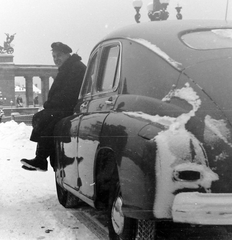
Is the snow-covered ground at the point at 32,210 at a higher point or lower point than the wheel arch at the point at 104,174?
lower

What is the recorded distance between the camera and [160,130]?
3217 mm

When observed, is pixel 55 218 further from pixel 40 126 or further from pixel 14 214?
pixel 40 126

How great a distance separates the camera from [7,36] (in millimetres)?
68188

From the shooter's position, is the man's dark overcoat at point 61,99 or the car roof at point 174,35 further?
the man's dark overcoat at point 61,99

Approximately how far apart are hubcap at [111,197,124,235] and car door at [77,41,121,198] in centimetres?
42

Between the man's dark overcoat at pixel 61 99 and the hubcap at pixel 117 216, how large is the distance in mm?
2193

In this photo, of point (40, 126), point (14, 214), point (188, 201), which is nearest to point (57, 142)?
point (40, 126)


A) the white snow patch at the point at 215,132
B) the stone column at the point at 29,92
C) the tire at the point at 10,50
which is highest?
the white snow patch at the point at 215,132

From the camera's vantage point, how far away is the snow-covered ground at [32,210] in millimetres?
4715

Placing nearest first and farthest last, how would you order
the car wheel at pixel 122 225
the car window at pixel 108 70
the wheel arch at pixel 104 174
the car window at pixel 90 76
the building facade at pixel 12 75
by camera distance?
the car wheel at pixel 122 225 → the wheel arch at pixel 104 174 → the car window at pixel 108 70 → the car window at pixel 90 76 → the building facade at pixel 12 75

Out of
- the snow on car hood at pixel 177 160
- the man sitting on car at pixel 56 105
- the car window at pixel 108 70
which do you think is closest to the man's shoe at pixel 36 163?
the man sitting on car at pixel 56 105

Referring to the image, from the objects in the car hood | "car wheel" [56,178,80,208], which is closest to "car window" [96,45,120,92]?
the car hood

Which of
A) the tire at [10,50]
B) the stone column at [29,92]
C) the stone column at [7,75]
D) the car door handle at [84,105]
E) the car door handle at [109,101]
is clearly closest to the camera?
the car door handle at [109,101]

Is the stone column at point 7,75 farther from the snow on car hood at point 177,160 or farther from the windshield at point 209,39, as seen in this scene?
the snow on car hood at point 177,160
